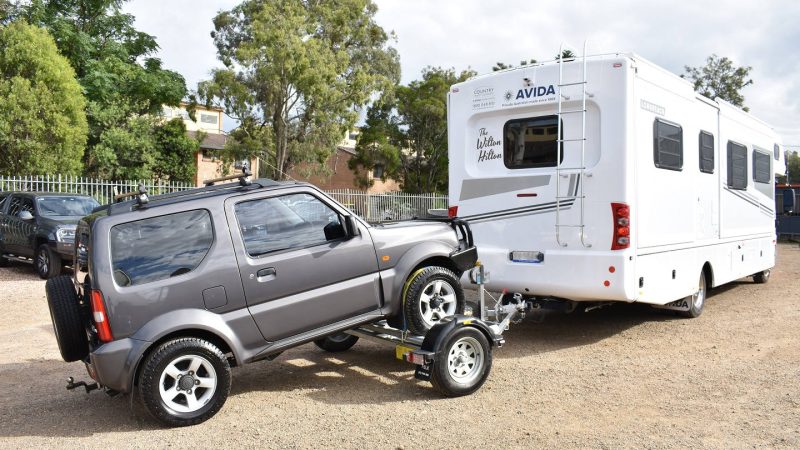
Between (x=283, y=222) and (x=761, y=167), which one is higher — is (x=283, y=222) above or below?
below

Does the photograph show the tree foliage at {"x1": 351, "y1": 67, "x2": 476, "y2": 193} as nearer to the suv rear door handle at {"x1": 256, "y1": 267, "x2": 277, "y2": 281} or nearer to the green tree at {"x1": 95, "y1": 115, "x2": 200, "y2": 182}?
the green tree at {"x1": 95, "y1": 115, "x2": 200, "y2": 182}

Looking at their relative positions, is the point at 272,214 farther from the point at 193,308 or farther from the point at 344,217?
the point at 193,308

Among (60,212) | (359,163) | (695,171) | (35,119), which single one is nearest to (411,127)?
(359,163)

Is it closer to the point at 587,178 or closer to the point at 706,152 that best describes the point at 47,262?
the point at 587,178

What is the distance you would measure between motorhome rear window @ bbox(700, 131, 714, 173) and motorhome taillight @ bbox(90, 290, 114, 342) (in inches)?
297

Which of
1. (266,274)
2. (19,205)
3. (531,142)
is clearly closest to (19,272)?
(19,205)

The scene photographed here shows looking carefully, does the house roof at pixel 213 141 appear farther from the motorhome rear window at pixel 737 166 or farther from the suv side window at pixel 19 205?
the motorhome rear window at pixel 737 166

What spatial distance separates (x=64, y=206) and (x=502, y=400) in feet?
37.4

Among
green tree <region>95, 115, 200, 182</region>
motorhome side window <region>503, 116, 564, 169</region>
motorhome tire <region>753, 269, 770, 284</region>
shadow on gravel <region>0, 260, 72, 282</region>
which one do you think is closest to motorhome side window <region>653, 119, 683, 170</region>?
motorhome side window <region>503, 116, 564, 169</region>

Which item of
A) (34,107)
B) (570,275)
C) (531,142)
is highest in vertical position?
(34,107)

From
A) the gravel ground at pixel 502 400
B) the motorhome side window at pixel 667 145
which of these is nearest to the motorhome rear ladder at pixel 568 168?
the motorhome side window at pixel 667 145

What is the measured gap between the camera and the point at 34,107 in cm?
1961

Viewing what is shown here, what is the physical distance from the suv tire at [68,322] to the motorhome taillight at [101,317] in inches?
18.5

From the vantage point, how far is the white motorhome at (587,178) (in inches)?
272
